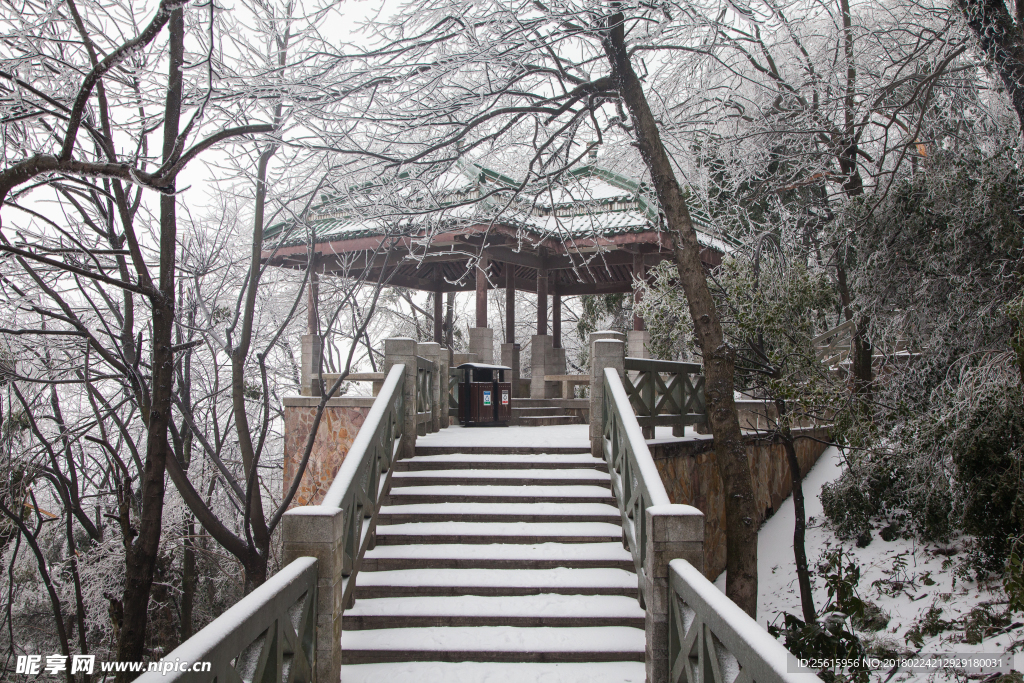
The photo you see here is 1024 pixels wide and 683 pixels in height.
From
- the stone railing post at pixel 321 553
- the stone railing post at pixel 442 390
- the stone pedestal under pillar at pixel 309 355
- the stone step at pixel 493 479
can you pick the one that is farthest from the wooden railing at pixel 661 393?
the stone pedestal under pillar at pixel 309 355

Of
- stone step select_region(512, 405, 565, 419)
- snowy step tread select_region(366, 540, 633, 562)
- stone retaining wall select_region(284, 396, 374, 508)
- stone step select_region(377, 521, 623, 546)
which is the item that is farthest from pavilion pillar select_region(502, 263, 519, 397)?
snowy step tread select_region(366, 540, 633, 562)

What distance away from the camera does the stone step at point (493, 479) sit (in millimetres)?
7059

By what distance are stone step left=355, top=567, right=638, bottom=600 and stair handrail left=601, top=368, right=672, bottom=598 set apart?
31cm

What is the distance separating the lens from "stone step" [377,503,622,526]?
6430 millimetres

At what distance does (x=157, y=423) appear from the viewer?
245 inches

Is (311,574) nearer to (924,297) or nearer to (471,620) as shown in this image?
(471,620)

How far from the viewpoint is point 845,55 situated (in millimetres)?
9453

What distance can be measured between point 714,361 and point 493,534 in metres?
2.74

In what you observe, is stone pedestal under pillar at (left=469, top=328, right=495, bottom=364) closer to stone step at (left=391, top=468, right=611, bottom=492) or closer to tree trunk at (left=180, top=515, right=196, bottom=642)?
stone step at (left=391, top=468, right=611, bottom=492)

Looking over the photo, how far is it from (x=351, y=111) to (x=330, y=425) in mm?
6244

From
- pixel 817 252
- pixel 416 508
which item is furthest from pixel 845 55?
pixel 416 508

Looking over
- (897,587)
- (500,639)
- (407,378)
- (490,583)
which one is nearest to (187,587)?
(407,378)

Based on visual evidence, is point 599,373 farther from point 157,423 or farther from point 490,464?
point 157,423

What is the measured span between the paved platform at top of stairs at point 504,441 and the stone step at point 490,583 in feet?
7.18
